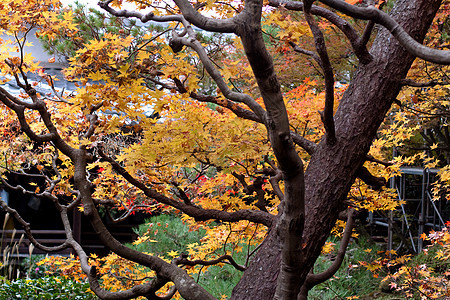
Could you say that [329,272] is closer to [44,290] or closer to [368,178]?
[368,178]

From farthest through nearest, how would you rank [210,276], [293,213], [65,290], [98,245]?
1. [98,245]
2. [210,276]
3. [65,290]
4. [293,213]

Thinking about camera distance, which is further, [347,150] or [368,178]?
[368,178]

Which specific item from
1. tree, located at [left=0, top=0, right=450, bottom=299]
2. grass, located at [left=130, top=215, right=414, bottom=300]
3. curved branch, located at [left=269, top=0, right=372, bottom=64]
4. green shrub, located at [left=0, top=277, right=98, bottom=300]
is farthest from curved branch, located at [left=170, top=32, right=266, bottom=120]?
green shrub, located at [left=0, top=277, right=98, bottom=300]

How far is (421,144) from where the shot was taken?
25.2 feet

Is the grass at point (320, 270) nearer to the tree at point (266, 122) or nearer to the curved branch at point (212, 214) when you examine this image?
the curved branch at point (212, 214)

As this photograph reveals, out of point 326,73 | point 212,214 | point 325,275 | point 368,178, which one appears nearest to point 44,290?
point 212,214

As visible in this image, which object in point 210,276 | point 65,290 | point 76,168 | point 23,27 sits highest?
point 23,27

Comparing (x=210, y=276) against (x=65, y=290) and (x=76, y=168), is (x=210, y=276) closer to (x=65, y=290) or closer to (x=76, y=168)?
(x=65, y=290)

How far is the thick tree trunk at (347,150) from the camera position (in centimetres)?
201

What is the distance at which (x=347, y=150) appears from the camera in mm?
2020

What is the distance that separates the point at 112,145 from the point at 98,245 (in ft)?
13.7

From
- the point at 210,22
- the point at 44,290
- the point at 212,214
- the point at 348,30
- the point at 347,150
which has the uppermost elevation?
the point at 348,30

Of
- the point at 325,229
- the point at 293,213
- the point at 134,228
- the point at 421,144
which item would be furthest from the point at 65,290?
Answer: the point at 421,144

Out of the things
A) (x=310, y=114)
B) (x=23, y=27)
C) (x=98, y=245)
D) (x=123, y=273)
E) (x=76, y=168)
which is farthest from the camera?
(x=98, y=245)
